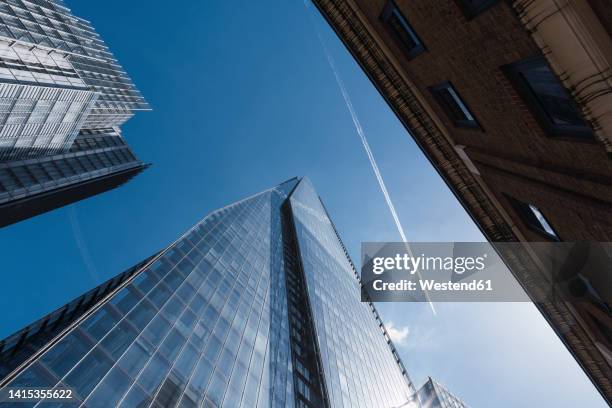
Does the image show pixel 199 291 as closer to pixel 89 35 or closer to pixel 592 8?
pixel 592 8

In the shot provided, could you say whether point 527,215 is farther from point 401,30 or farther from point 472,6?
point 472,6

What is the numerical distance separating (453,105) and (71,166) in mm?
99141

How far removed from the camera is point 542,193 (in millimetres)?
8797

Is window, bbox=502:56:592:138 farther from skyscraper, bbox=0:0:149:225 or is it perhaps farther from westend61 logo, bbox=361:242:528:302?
Answer: skyscraper, bbox=0:0:149:225

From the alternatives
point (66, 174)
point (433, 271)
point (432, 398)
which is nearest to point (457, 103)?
point (433, 271)

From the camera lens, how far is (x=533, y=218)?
11.9 m

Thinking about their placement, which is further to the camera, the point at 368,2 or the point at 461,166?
the point at 461,166

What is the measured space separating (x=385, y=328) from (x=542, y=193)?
7627 cm

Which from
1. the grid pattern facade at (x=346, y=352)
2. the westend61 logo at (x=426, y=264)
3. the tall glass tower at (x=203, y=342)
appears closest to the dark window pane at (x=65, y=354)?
the tall glass tower at (x=203, y=342)

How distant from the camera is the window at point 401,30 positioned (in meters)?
9.81

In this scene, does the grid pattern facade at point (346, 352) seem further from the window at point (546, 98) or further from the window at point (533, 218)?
the window at point (546, 98)

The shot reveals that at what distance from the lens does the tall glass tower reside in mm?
12734

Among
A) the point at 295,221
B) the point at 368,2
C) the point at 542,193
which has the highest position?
the point at 368,2

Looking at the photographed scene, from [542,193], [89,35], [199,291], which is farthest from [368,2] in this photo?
[89,35]
